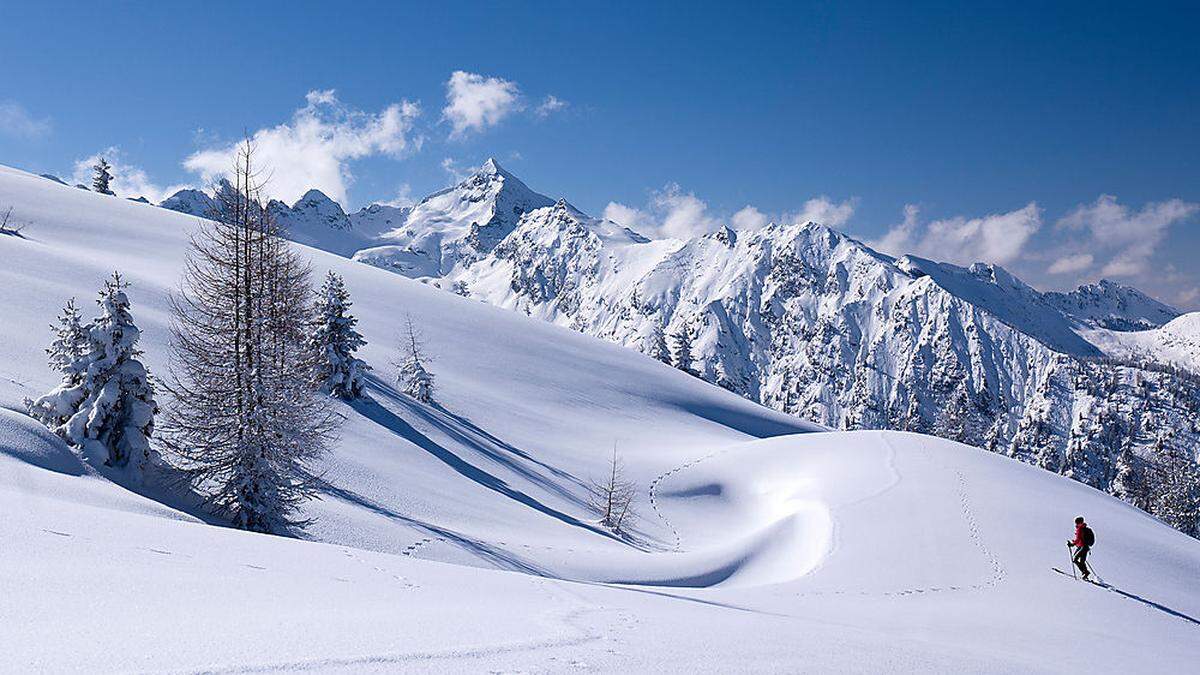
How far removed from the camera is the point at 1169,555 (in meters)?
21.1

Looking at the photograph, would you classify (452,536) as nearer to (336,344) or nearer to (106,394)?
(106,394)

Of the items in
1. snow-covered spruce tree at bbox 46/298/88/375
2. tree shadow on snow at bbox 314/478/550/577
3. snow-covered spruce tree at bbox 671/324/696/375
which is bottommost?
tree shadow on snow at bbox 314/478/550/577

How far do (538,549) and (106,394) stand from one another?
1182 cm

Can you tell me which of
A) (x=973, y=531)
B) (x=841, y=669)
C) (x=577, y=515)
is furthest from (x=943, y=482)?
(x=841, y=669)

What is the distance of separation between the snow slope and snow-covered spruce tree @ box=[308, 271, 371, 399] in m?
1.44

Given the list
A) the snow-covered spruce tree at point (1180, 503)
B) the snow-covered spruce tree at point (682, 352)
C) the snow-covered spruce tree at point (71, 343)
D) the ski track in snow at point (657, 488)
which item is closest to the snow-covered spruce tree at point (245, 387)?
the snow-covered spruce tree at point (71, 343)

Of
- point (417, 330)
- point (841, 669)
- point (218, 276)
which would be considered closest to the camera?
point (841, 669)

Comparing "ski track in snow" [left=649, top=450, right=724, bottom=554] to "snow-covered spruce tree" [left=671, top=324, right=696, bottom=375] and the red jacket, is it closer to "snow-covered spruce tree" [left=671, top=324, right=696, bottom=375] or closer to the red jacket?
the red jacket

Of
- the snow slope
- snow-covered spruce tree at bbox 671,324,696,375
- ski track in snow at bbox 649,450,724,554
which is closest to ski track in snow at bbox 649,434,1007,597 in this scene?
ski track in snow at bbox 649,450,724,554

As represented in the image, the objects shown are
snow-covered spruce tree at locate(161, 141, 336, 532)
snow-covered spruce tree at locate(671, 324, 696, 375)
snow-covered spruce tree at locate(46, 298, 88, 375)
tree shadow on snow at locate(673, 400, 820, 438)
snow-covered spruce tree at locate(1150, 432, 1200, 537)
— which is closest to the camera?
snow-covered spruce tree at locate(46, 298, 88, 375)

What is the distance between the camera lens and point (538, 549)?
18.9m

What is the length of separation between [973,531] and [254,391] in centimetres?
2279

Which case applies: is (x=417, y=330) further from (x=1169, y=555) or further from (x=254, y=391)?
(x=1169, y=555)

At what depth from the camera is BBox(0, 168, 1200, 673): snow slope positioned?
4738 mm
